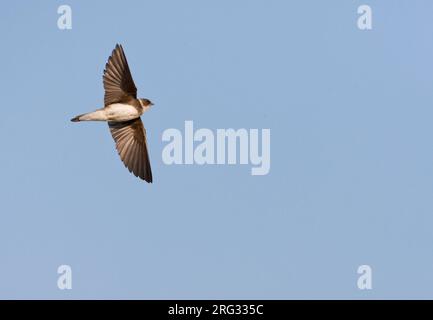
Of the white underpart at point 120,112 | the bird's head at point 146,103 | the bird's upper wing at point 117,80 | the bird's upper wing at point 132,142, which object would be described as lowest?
the bird's upper wing at point 132,142

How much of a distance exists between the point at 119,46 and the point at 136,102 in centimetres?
62

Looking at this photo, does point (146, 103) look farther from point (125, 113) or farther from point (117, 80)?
point (117, 80)

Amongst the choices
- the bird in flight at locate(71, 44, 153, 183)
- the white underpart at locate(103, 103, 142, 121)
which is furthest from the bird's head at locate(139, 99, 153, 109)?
the white underpart at locate(103, 103, 142, 121)

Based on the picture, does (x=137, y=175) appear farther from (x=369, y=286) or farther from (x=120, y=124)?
(x=369, y=286)

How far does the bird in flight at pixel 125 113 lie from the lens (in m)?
9.18

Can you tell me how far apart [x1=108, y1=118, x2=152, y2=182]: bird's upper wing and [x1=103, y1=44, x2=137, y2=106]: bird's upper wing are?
1.30 feet

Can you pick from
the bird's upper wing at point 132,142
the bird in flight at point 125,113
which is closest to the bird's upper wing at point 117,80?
the bird in flight at point 125,113

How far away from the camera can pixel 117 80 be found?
364 inches

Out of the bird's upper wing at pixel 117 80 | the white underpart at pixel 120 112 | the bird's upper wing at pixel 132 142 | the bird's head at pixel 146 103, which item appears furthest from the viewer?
the bird's upper wing at pixel 132 142

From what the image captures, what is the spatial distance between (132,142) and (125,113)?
1.47 feet

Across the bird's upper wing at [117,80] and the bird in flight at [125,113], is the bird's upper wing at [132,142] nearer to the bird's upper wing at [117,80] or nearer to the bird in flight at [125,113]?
the bird in flight at [125,113]

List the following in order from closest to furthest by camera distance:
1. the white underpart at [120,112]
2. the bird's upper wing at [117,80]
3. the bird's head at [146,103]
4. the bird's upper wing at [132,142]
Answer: the white underpart at [120,112], the bird's upper wing at [117,80], the bird's head at [146,103], the bird's upper wing at [132,142]

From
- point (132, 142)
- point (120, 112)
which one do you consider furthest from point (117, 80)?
point (132, 142)

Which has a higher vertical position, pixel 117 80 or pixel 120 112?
pixel 117 80
